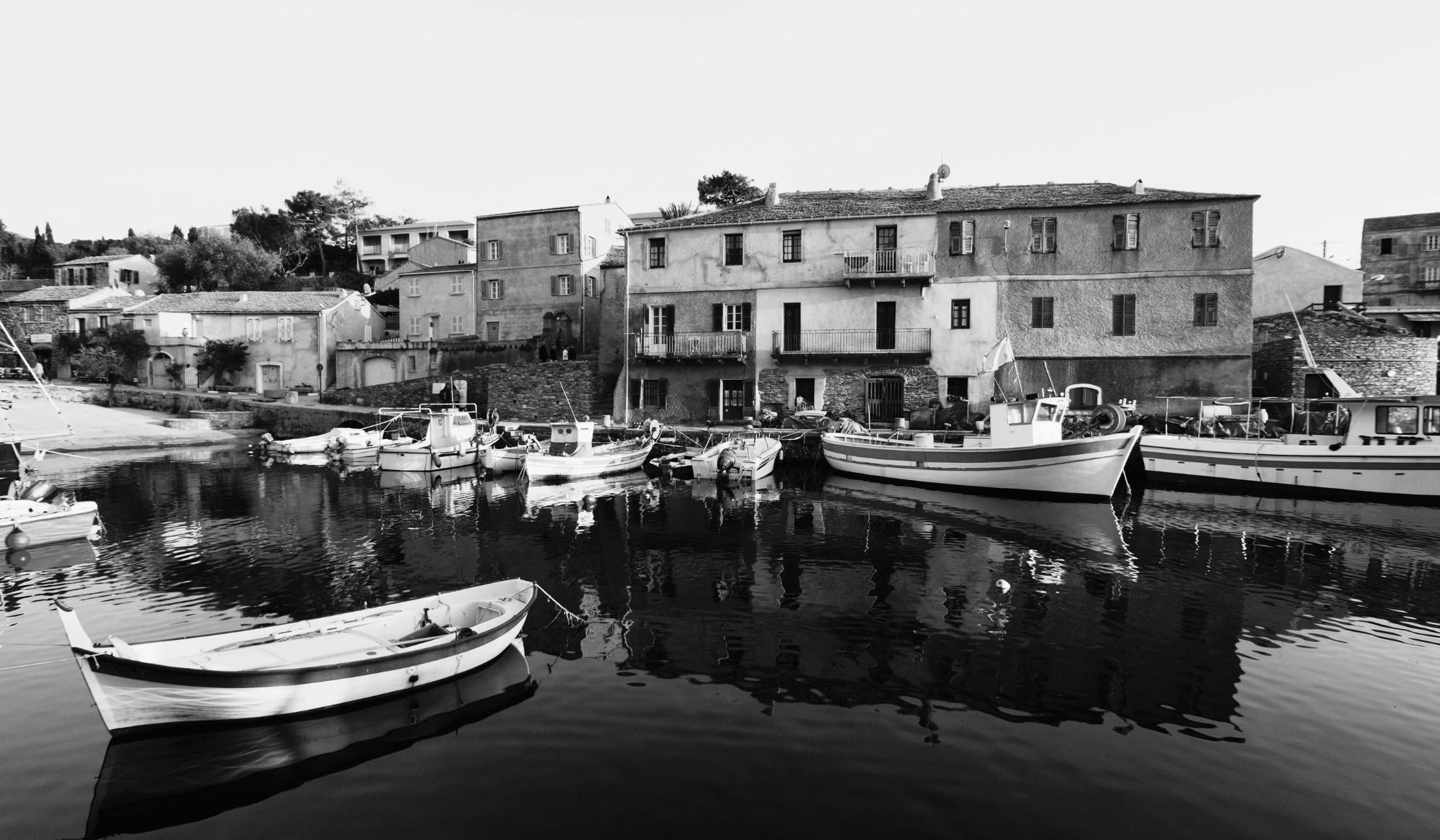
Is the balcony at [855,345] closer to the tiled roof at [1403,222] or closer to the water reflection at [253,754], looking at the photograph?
the water reflection at [253,754]

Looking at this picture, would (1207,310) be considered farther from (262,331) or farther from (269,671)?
(262,331)

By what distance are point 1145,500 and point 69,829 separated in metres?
26.6

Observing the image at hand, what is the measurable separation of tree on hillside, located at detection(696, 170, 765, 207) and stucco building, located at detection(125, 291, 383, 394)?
2580 cm

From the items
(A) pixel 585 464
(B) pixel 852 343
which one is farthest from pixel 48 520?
(B) pixel 852 343

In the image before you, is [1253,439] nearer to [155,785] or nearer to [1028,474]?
[1028,474]

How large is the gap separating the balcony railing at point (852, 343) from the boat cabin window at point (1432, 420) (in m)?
16.7

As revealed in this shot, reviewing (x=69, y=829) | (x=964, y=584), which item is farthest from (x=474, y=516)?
(x=69, y=829)

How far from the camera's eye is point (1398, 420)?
79.8ft

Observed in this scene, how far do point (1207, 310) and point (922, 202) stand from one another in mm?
12704

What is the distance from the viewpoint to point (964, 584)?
50.2ft

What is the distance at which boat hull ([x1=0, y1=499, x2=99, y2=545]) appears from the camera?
18.0 metres

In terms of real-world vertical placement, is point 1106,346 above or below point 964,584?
above

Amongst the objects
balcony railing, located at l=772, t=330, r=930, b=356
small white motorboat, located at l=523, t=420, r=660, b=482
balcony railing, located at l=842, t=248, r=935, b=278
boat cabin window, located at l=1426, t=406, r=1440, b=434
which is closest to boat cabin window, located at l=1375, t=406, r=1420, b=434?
boat cabin window, located at l=1426, t=406, r=1440, b=434

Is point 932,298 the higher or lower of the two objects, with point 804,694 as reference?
higher
